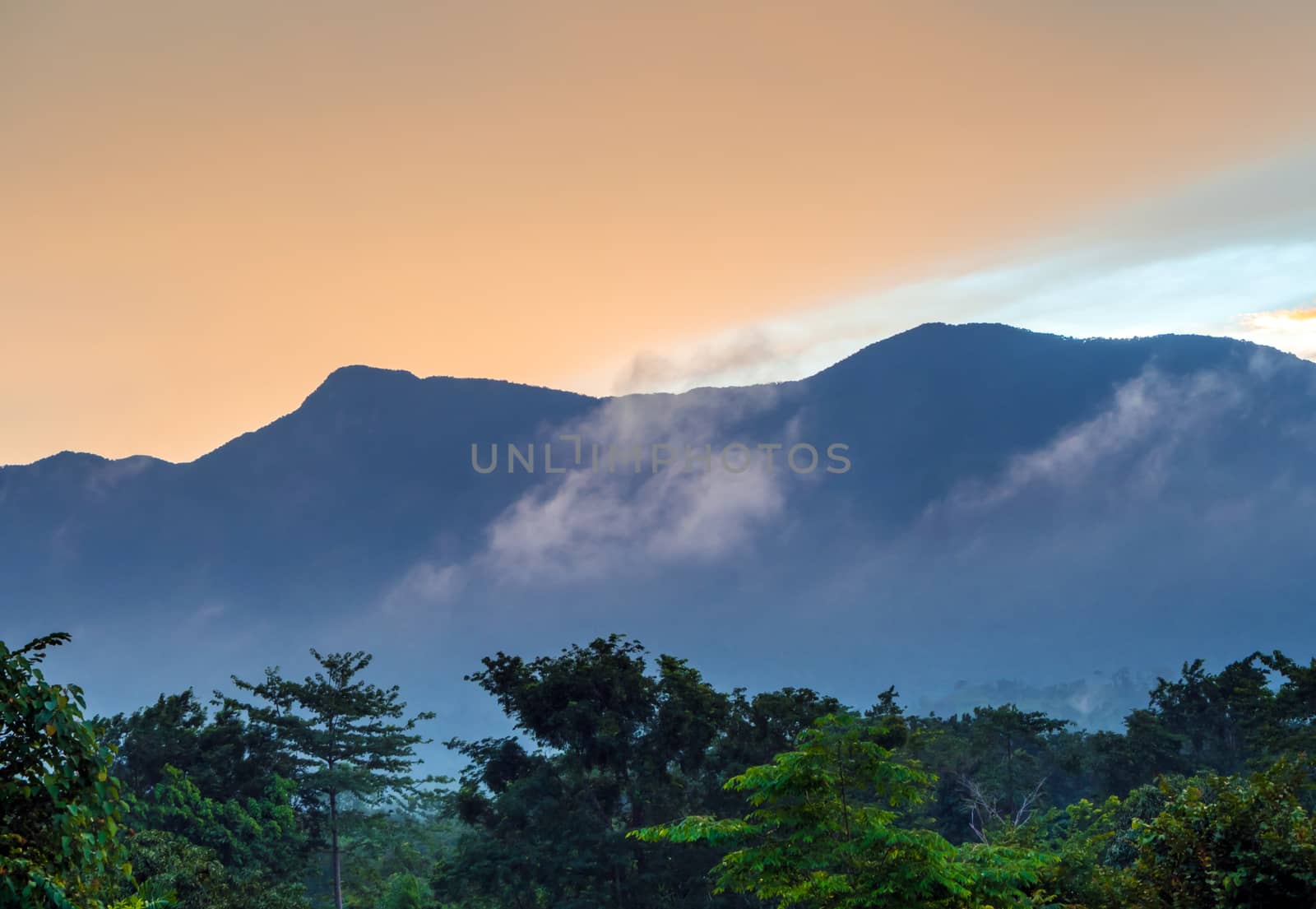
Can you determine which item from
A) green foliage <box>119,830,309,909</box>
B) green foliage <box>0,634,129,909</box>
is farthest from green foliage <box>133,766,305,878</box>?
green foliage <box>0,634,129,909</box>

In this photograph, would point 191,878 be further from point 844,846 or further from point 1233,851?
point 1233,851

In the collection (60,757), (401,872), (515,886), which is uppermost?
(60,757)

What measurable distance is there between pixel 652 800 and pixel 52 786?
3297 cm

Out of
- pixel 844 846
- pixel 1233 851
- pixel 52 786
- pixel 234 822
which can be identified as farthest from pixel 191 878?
pixel 1233 851

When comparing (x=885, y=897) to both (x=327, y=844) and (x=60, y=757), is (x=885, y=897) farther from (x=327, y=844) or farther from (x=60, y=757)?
(x=327, y=844)

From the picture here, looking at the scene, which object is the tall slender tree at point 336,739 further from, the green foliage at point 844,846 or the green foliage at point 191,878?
the green foliage at point 844,846

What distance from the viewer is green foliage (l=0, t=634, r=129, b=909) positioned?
7.90m

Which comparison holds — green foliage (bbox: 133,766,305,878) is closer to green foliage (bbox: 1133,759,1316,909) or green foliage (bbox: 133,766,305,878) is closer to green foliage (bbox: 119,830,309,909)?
green foliage (bbox: 119,830,309,909)

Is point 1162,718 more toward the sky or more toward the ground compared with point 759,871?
more toward the ground

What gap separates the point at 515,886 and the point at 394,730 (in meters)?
11.7

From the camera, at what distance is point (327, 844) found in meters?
44.9

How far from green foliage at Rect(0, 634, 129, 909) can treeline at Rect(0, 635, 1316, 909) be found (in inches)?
0.9

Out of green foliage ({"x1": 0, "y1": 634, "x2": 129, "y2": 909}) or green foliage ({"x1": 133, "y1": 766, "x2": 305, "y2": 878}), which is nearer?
green foliage ({"x1": 0, "y1": 634, "x2": 129, "y2": 909})

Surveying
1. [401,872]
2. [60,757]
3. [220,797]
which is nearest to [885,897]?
[60,757]
